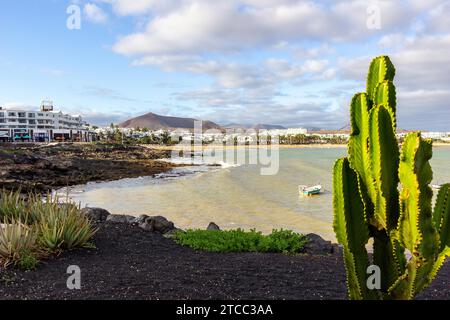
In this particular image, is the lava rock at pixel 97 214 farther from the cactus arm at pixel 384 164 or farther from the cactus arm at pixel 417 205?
the cactus arm at pixel 417 205

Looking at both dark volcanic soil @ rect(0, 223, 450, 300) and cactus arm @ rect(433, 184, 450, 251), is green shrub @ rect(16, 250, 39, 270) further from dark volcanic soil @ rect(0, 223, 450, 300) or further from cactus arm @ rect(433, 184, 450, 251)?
cactus arm @ rect(433, 184, 450, 251)

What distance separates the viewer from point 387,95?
4.68 meters

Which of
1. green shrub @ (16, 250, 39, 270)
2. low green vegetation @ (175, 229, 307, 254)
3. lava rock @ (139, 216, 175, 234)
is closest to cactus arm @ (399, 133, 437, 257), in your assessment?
low green vegetation @ (175, 229, 307, 254)

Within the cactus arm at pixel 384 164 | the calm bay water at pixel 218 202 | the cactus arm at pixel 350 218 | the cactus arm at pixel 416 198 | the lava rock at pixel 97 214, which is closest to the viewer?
the cactus arm at pixel 416 198

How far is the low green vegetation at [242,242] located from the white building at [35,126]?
11009 cm

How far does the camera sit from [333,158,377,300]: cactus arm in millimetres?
4516

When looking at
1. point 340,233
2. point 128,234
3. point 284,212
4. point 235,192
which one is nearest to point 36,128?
point 235,192

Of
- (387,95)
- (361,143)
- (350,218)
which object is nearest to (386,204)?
(350,218)

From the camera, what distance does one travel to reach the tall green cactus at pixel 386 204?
13.5 ft

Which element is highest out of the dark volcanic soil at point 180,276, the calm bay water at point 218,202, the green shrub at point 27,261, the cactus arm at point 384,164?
the cactus arm at point 384,164

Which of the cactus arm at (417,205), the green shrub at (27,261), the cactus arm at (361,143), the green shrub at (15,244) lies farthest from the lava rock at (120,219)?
the cactus arm at (417,205)

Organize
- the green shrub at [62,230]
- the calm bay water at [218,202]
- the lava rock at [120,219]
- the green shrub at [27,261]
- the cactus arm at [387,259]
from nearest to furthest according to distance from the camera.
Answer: the cactus arm at [387,259] → the green shrub at [27,261] → the green shrub at [62,230] → the lava rock at [120,219] → the calm bay water at [218,202]
